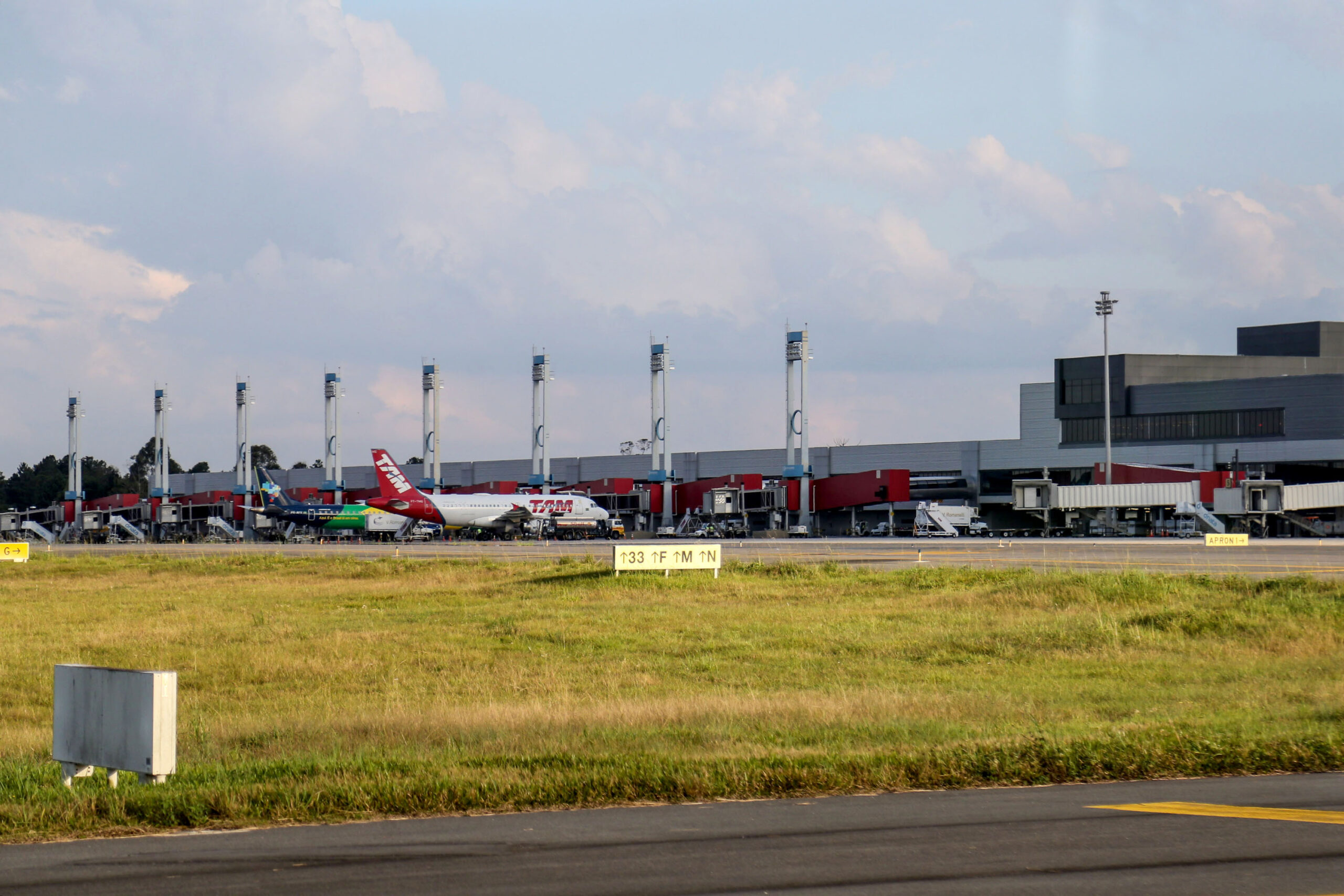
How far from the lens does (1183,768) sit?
1301cm

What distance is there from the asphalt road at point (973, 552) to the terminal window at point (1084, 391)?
41085 millimetres

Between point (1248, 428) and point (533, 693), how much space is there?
4337 inches

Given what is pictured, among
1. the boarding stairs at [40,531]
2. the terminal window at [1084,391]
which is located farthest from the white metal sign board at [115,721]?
the boarding stairs at [40,531]

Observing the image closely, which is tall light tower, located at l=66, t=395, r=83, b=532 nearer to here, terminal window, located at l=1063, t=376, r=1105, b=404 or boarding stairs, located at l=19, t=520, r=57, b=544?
boarding stairs, located at l=19, t=520, r=57, b=544

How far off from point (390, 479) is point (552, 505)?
13.5m

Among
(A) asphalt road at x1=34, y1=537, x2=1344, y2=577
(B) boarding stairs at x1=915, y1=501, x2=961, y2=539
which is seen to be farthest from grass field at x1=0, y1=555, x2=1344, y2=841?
(B) boarding stairs at x1=915, y1=501, x2=961, y2=539

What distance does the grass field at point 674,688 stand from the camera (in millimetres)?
12125

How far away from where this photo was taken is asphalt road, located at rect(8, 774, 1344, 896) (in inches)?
330

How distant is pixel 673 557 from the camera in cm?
4459

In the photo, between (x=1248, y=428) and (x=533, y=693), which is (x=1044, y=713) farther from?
(x=1248, y=428)

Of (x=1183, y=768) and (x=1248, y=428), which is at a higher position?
(x=1248, y=428)

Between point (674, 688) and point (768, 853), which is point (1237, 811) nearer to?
point (768, 853)

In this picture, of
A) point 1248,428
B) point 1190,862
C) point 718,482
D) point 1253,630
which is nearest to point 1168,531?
point 1248,428

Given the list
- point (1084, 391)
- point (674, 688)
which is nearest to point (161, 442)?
point (1084, 391)
